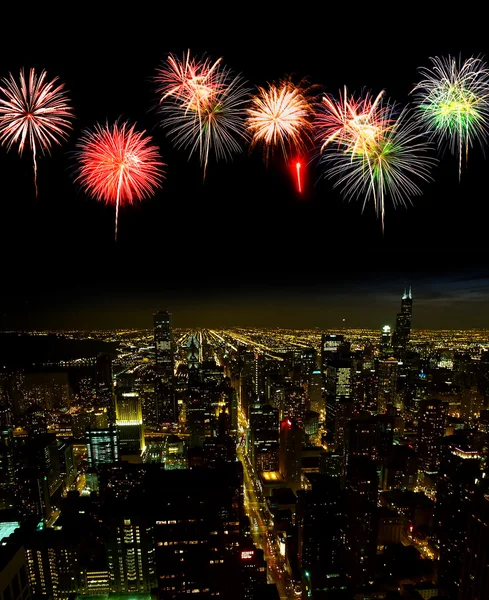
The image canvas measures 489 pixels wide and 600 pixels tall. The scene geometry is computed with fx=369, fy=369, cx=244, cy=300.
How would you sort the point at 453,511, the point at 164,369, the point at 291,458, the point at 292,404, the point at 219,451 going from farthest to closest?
the point at 164,369
the point at 292,404
the point at 291,458
the point at 219,451
the point at 453,511

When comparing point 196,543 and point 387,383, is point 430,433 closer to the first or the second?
point 387,383

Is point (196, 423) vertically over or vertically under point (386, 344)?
under

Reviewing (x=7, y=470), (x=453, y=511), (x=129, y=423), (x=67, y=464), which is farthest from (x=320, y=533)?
(x=129, y=423)

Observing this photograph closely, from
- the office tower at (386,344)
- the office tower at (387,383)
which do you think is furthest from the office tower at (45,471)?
the office tower at (386,344)

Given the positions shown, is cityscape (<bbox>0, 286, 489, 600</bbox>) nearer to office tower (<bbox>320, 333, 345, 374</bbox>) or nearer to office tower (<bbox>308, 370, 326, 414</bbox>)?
office tower (<bbox>308, 370, 326, 414</bbox>)

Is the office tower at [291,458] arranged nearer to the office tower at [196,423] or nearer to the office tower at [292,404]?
the office tower at [196,423]

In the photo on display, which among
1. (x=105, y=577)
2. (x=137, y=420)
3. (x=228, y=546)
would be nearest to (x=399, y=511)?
(x=228, y=546)
